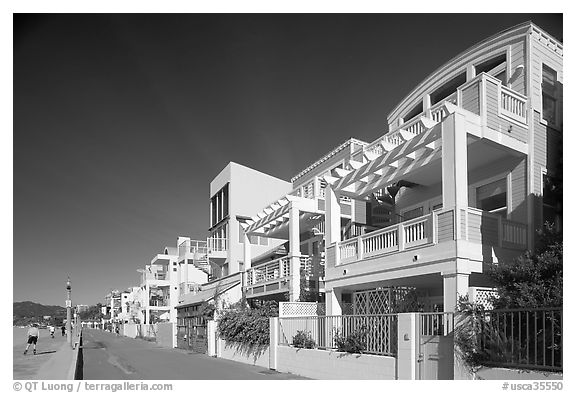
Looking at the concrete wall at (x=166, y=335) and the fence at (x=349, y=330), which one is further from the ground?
the fence at (x=349, y=330)

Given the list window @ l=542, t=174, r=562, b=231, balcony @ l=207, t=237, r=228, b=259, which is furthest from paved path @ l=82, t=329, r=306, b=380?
balcony @ l=207, t=237, r=228, b=259

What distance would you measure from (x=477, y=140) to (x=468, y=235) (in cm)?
240

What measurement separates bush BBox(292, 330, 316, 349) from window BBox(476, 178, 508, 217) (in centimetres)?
602

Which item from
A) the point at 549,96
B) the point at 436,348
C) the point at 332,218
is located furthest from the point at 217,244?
the point at 436,348

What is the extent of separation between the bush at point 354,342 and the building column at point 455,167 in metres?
3.20

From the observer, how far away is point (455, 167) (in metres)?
12.0

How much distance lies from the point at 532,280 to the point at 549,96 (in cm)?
653

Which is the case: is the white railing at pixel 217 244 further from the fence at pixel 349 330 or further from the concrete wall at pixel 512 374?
the concrete wall at pixel 512 374

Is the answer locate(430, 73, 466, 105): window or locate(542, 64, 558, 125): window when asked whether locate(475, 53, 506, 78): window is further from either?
locate(542, 64, 558, 125): window

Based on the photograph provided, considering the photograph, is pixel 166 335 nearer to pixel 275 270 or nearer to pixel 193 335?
pixel 193 335

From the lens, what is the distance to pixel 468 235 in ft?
39.1

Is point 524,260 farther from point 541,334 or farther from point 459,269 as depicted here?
point 541,334

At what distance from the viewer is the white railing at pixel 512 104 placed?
1344cm

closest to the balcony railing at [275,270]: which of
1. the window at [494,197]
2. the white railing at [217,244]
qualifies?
the window at [494,197]
